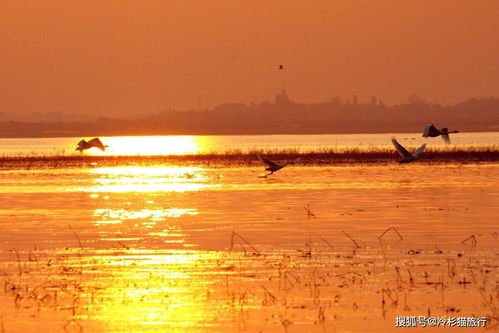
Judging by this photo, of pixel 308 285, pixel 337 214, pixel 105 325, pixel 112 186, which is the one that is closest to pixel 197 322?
pixel 105 325

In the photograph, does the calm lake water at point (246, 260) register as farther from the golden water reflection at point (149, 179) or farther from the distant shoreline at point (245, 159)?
the distant shoreline at point (245, 159)

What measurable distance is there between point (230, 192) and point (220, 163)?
24884 millimetres

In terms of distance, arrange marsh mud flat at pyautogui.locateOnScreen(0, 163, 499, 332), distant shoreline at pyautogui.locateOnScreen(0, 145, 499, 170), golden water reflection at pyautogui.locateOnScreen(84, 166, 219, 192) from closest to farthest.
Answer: marsh mud flat at pyautogui.locateOnScreen(0, 163, 499, 332), golden water reflection at pyautogui.locateOnScreen(84, 166, 219, 192), distant shoreline at pyautogui.locateOnScreen(0, 145, 499, 170)

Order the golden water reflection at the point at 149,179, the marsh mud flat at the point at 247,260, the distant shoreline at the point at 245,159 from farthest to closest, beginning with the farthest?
the distant shoreline at the point at 245,159 → the golden water reflection at the point at 149,179 → the marsh mud flat at the point at 247,260

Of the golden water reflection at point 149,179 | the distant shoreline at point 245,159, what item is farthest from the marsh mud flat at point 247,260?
the distant shoreline at point 245,159

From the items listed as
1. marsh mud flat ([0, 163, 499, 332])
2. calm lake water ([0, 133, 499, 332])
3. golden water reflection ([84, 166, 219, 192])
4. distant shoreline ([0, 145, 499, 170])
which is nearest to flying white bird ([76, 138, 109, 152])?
golden water reflection ([84, 166, 219, 192])

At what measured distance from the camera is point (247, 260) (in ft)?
53.6

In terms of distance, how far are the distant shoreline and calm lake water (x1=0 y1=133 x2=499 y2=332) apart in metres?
23.9

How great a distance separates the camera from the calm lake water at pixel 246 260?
39.1ft

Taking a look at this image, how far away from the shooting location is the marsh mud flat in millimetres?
11898

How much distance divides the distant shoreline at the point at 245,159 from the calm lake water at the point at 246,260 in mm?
23912

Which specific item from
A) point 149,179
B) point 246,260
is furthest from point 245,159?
point 246,260

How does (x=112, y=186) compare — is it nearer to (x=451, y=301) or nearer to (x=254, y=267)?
(x=254, y=267)

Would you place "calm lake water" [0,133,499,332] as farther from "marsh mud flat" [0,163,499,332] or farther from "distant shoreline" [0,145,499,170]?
"distant shoreline" [0,145,499,170]
